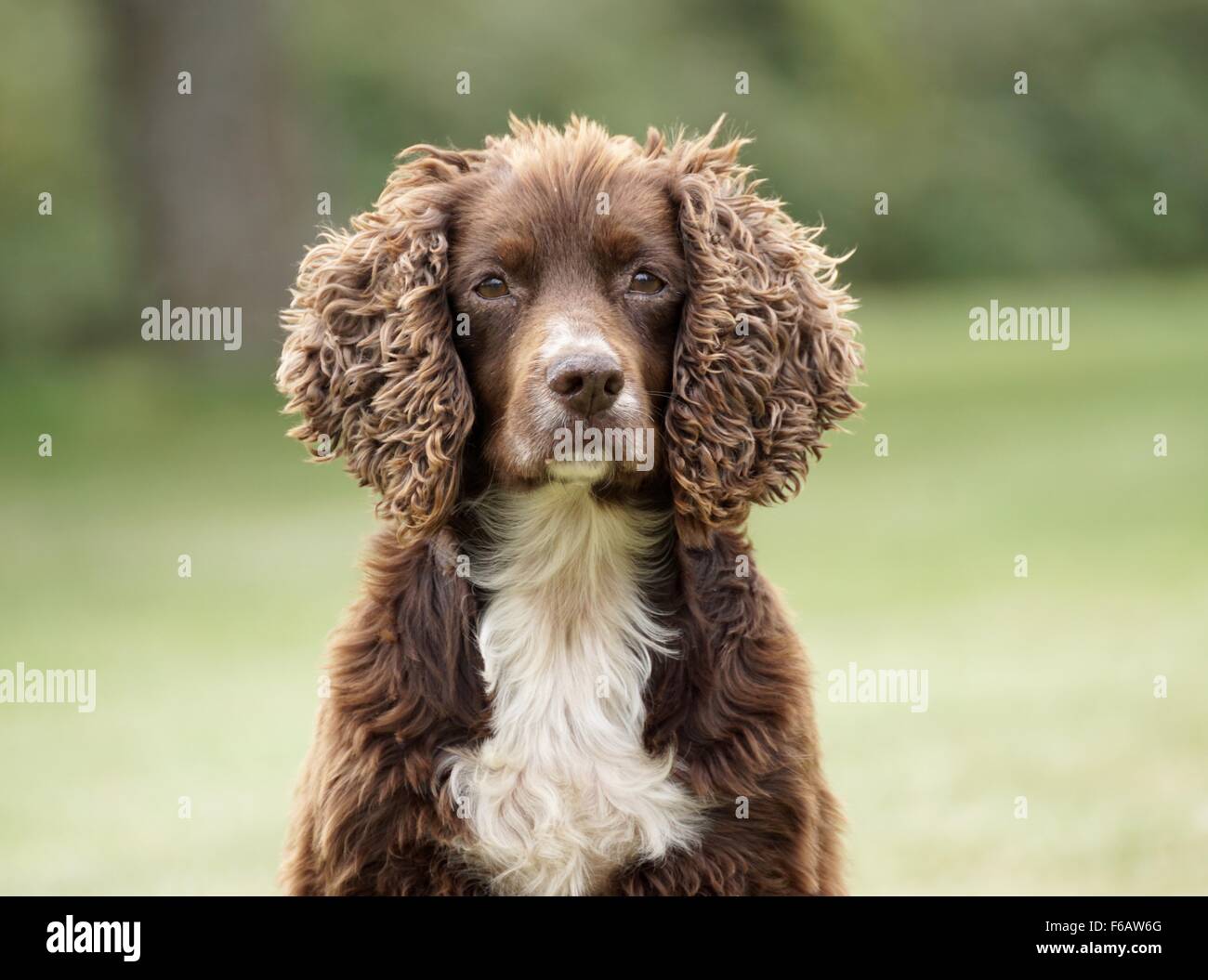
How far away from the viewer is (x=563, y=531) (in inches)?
212

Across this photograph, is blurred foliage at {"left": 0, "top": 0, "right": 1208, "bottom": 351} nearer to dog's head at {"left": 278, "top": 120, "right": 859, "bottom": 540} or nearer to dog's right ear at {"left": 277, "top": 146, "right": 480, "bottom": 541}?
dog's right ear at {"left": 277, "top": 146, "right": 480, "bottom": 541}

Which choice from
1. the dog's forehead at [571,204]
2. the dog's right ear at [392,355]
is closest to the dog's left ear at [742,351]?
the dog's forehead at [571,204]

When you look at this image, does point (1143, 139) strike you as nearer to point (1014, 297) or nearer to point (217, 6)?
point (1014, 297)

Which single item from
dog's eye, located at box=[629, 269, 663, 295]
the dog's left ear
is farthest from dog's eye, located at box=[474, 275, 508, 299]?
the dog's left ear

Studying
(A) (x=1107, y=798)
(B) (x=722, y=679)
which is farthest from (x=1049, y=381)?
(B) (x=722, y=679)

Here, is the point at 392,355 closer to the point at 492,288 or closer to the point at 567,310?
the point at 492,288

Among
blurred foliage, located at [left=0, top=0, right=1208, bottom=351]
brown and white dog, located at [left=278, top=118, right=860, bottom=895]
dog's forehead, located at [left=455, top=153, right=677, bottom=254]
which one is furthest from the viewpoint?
blurred foliage, located at [left=0, top=0, right=1208, bottom=351]

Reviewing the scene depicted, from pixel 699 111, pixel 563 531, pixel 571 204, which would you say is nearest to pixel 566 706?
pixel 563 531

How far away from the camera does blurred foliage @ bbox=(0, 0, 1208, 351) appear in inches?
826

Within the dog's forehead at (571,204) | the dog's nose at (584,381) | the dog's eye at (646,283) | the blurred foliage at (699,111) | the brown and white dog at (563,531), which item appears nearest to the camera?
the dog's nose at (584,381)

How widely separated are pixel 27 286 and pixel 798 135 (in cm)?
1272

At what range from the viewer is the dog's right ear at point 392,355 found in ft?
17.0

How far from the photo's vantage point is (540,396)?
195 inches

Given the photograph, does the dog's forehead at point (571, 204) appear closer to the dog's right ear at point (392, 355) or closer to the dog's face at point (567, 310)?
the dog's face at point (567, 310)
